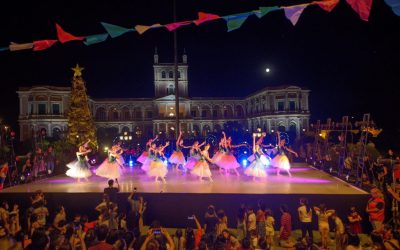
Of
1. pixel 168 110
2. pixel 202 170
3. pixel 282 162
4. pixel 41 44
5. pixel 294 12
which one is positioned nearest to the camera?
pixel 294 12

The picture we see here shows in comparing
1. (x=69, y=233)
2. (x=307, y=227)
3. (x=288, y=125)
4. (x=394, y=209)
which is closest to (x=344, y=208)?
(x=394, y=209)

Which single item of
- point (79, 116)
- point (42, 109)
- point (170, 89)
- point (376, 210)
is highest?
point (170, 89)

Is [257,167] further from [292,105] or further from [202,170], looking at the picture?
[292,105]

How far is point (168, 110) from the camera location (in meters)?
69.4

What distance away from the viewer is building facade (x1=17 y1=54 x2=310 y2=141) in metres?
56.2

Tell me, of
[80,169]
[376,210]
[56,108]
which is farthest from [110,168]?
[56,108]

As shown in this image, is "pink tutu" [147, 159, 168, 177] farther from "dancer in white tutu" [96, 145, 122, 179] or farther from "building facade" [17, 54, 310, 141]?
"building facade" [17, 54, 310, 141]

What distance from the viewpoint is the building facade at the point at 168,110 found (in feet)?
185

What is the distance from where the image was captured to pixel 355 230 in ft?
26.2

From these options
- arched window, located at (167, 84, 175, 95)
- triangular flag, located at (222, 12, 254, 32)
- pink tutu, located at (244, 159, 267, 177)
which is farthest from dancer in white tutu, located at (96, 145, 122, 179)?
arched window, located at (167, 84, 175, 95)

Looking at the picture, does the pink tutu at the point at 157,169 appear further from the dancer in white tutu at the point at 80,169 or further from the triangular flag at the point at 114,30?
the triangular flag at the point at 114,30

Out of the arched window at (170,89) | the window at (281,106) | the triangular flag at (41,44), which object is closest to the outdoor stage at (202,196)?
the triangular flag at (41,44)

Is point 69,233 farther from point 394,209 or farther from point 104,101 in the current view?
point 104,101

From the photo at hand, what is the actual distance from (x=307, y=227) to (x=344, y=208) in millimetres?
2009
